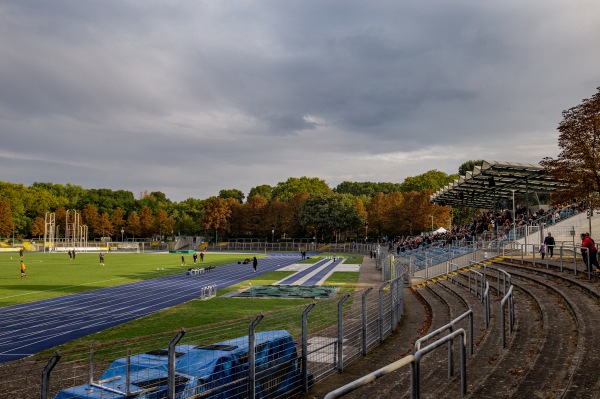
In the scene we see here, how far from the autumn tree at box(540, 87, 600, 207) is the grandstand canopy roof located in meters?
6.06

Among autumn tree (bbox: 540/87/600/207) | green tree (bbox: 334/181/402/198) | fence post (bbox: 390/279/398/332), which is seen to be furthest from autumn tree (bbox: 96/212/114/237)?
fence post (bbox: 390/279/398/332)

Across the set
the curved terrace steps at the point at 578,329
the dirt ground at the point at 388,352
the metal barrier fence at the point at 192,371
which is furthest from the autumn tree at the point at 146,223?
the curved terrace steps at the point at 578,329

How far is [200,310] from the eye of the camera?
20.0 metres

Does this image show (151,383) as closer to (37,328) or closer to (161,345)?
(161,345)

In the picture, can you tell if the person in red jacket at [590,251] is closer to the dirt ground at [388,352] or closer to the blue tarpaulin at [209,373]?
the dirt ground at [388,352]

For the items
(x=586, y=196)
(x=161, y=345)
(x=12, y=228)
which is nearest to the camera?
(x=161, y=345)

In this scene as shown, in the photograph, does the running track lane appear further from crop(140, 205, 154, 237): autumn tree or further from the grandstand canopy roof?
crop(140, 205, 154, 237): autumn tree

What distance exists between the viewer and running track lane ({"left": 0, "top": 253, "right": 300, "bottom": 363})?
14.8 m

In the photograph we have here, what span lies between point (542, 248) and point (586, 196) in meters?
2.95

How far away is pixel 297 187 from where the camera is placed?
463ft

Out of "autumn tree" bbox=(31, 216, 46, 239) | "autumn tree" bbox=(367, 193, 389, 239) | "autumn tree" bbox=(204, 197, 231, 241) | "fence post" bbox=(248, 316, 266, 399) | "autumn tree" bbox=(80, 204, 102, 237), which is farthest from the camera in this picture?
"autumn tree" bbox=(80, 204, 102, 237)

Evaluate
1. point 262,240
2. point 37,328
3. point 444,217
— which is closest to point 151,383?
point 37,328

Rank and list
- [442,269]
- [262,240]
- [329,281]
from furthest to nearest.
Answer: [262,240]
[329,281]
[442,269]

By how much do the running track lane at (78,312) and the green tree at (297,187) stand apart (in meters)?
109
